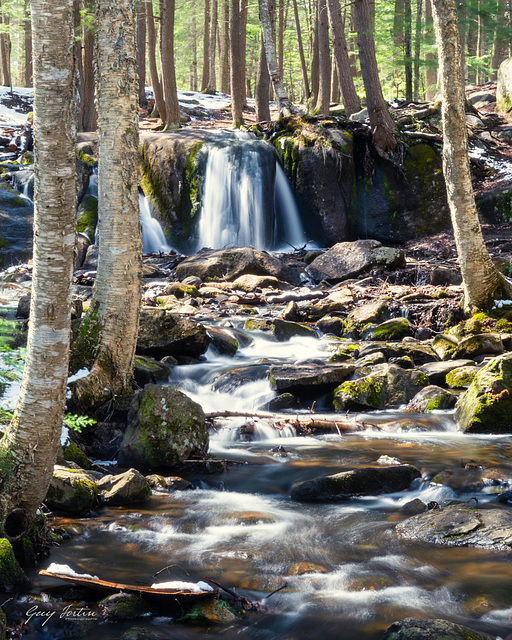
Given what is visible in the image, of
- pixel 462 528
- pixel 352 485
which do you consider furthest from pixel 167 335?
pixel 462 528

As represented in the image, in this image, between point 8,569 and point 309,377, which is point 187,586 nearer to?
point 8,569

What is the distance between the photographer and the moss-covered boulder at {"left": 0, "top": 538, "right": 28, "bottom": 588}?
366 centimetres

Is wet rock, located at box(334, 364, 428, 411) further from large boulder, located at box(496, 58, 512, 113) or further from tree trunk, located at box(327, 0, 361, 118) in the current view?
large boulder, located at box(496, 58, 512, 113)

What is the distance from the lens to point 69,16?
3297 mm

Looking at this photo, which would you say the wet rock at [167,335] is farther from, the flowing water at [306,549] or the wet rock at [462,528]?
the wet rock at [462,528]

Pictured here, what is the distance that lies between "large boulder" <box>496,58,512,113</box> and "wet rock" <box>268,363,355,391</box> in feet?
60.1

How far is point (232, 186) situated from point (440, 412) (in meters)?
11.9

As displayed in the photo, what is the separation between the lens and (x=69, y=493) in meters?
4.97

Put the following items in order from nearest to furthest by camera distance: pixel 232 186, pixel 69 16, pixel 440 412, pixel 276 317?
1. pixel 69 16
2. pixel 440 412
3. pixel 276 317
4. pixel 232 186

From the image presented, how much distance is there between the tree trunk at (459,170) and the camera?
8641 mm

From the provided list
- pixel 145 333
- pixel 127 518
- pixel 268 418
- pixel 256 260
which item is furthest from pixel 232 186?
pixel 127 518

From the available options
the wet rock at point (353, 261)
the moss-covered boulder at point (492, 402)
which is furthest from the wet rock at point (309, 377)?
the wet rock at point (353, 261)

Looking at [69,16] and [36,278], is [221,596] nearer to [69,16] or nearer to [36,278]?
[36,278]

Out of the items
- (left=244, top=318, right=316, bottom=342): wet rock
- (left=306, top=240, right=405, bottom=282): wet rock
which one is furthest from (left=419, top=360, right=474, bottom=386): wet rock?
(left=306, top=240, right=405, bottom=282): wet rock
